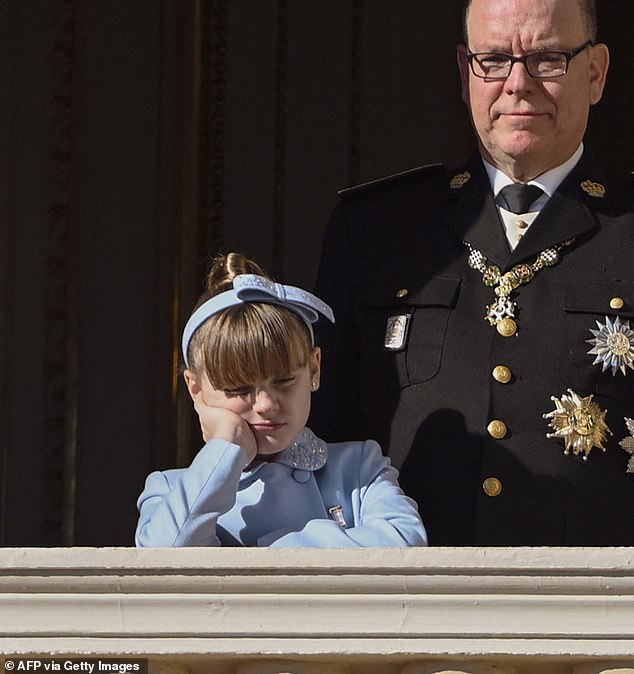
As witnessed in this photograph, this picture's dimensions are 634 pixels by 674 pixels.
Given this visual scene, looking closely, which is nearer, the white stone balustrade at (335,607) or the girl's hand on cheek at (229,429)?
the white stone balustrade at (335,607)

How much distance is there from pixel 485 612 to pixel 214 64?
1887mm

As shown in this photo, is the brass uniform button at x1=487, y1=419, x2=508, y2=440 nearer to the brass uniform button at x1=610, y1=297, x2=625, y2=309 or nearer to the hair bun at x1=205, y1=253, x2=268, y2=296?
the brass uniform button at x1=610, y1=297, x2=625, y2=309

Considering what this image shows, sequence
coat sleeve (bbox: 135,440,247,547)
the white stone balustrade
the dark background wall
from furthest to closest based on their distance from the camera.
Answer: the dark background wall, coat sleeve (bbox: 135,440,247,547), the white stone balustrade

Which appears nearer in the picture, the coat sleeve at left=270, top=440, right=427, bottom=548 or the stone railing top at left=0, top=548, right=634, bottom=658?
the stone railing top at left=0, top=548, right=634, bottom=658

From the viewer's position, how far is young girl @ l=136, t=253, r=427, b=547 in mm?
2383

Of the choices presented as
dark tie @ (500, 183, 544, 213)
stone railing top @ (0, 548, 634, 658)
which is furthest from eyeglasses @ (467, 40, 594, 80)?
stone railing top @ (0, 548, 634, 658)

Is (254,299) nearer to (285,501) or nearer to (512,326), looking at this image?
(285,501)

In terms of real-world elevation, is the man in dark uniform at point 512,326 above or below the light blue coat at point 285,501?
above

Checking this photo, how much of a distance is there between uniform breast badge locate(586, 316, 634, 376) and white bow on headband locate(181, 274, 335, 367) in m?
0.37

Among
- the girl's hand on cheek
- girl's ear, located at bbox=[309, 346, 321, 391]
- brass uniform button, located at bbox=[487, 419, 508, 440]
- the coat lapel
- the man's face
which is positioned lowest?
brass uniform button, located at bbox=[487, 419, 508, 440]

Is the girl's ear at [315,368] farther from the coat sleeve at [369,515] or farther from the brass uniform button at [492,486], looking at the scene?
the brass uniform button at [492,486]

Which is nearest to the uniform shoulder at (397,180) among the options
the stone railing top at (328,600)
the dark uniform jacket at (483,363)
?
the dark uniform jacket at (483,363)

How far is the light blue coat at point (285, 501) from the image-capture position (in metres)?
2.37

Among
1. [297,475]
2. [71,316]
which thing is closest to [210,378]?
[297,475]
